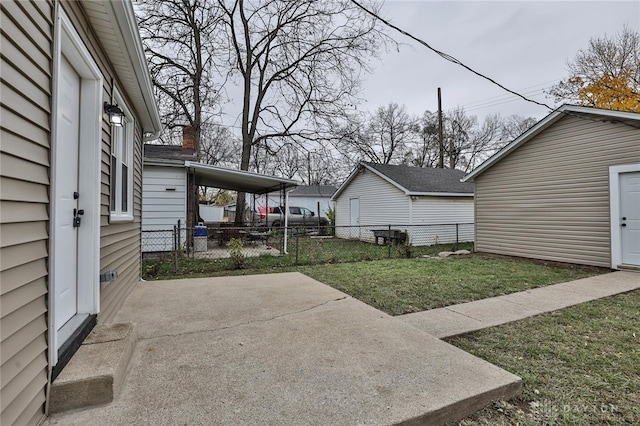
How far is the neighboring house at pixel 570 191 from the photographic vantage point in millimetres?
6934

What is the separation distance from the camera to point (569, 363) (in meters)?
2.80

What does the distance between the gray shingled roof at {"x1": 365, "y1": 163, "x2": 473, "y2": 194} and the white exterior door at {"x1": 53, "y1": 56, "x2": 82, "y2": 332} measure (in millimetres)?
11275

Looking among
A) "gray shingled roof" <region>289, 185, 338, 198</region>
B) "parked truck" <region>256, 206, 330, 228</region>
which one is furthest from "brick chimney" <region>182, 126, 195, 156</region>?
"gray shingled roof" <region>289, 185, 338, 198</region>

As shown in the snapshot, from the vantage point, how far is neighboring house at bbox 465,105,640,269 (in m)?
6.93

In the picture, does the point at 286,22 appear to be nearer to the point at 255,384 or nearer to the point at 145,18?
the point at 145,18

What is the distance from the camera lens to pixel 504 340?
330cm

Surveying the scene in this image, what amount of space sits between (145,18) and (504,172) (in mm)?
12616

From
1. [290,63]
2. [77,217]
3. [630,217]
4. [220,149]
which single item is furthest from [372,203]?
[220,149]

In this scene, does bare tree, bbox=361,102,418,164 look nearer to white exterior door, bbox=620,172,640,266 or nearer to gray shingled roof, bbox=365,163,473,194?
gray shingled roof, bbox=365,163,473,194

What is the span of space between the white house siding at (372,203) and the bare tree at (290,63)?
3144mm

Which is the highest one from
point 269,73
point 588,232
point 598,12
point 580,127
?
point 269,73

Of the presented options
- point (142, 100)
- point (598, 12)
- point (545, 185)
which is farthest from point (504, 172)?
point (142, 100)

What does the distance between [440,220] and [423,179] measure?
1986mm

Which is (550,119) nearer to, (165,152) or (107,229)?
(107,229)
